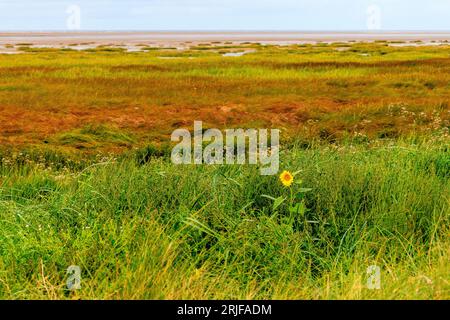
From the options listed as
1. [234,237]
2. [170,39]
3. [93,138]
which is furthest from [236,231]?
[170,39]

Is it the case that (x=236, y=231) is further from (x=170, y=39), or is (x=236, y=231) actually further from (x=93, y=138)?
(x=170, y=39)

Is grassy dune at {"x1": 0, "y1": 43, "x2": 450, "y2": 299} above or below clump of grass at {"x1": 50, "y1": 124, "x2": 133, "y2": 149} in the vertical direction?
above

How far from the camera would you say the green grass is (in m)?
4.31

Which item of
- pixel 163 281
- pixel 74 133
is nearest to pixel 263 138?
pixel 74 133

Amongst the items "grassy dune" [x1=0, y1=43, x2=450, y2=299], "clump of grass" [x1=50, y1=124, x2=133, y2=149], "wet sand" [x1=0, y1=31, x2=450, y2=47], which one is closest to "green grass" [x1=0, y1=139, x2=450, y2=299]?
"grassy dune" [x1=0, y1=43, x2=450, y2=299]

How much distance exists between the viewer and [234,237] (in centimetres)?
536

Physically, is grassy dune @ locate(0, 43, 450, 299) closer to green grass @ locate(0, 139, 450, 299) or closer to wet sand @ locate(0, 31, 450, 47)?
green grass @ locate(0, 139, 450, 299)

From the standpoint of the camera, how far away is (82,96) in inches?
792

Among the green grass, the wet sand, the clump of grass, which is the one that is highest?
the wet sand

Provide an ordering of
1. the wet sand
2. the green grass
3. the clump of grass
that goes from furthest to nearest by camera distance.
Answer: the wet sand, the clump of grass, the green grass

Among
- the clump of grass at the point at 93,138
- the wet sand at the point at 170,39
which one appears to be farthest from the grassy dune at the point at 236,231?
the wet sand at the point at 170,39
